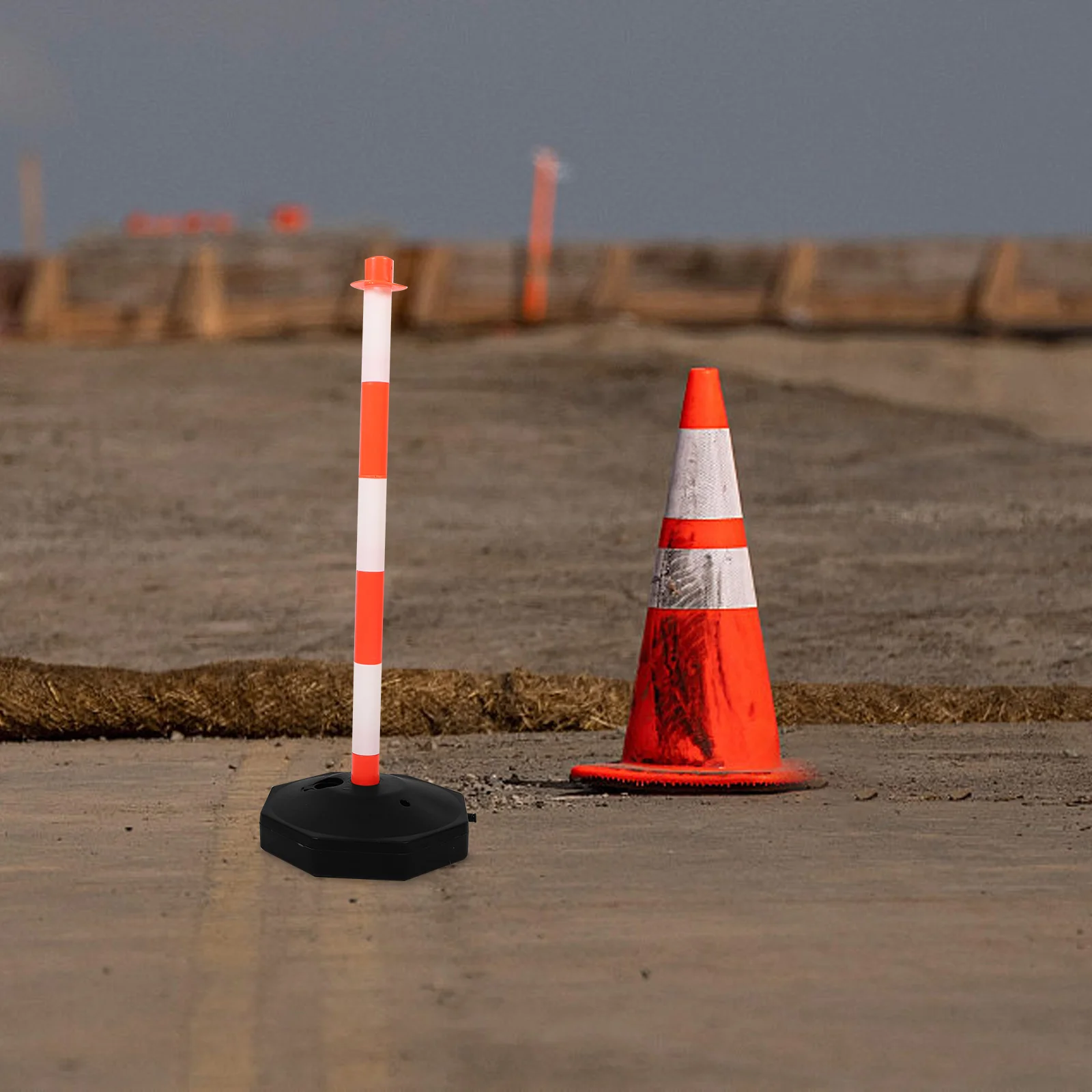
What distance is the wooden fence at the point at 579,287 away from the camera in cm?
2370

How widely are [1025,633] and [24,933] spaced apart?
18.2 feet

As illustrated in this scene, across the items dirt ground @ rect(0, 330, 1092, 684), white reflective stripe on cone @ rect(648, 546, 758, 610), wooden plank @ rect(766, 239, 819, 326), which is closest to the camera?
white reflective stripe on cone @ rect(648, 546, 758, 610)

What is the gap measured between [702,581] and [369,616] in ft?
4.38

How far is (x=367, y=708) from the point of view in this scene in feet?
14.9

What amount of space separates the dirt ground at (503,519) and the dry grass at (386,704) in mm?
651

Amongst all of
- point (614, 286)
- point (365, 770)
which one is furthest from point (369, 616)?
point (614, 286)

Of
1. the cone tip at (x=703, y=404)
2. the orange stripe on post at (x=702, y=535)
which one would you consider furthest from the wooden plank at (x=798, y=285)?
the orange stripe on post at (x=702, y=535)

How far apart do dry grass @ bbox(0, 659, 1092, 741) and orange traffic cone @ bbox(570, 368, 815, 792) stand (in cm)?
138

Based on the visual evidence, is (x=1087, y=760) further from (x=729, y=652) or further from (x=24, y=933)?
(x=24, y=933)

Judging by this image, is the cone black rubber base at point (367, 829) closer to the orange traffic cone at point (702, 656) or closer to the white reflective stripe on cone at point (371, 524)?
the white reflective stripe on cone at point (371, 524)

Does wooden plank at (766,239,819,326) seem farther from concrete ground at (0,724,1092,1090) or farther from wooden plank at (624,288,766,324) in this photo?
concrete ground at (0,724,1092,1090)

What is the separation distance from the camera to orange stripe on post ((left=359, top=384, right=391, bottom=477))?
4.43 m

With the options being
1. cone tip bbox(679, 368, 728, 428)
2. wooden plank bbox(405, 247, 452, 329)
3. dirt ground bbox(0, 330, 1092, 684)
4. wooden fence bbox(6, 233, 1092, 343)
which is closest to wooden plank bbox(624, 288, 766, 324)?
wooden fence bbox(6, 233, 1092, 343)

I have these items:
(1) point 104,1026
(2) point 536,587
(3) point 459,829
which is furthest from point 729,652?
(2) point 536,587
